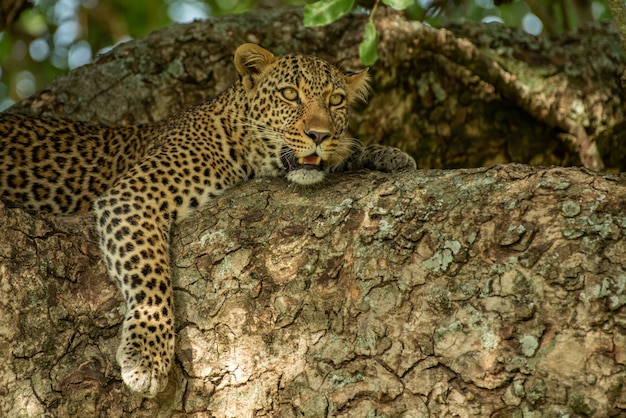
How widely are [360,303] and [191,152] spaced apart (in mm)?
2498

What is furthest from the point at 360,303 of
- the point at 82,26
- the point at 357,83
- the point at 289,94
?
the point at 82,26

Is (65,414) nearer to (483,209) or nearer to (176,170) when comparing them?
(176,170)

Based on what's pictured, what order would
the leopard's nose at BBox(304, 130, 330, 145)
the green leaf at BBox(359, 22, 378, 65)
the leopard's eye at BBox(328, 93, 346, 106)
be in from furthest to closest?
the leopard's eye at BBox(328, 93, 346, 106), the leopard's nose at BBox(304, 130, 330, 145), the green leaf at BBox(359, 22, 378, 65)

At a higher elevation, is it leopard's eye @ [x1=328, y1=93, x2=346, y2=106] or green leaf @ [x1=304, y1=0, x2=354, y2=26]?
green leaf @ [x1=304, y1=0, x2=354, y2=26]

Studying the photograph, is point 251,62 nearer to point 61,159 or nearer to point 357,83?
point 357,83

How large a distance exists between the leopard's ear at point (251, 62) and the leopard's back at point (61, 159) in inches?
41.7

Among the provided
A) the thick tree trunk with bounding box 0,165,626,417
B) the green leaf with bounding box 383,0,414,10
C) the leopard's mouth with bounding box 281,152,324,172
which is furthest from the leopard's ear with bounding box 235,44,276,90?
the green leaf with bounding box 383,0,414,10

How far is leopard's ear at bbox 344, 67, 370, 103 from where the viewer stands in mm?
7637

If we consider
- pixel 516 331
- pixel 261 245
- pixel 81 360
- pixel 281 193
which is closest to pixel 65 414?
pixel 81 360

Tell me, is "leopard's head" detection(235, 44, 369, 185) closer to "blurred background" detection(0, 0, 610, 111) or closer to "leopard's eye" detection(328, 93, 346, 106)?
"leopard's eye" detection(328, 93, 346, 106)

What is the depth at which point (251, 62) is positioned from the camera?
729 centimetres

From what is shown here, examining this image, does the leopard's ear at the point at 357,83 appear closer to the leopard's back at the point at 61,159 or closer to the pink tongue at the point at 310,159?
the pink tongue at the point at 310,159

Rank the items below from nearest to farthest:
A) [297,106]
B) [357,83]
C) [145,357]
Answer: [145,357] < [297,106] < [357,83]

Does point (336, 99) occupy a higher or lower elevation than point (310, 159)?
higher
